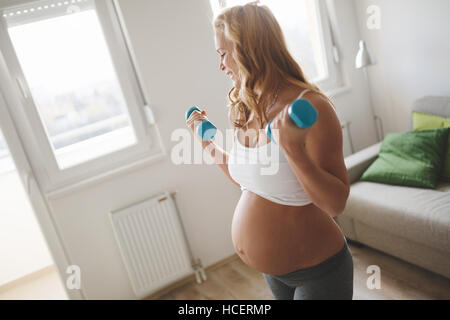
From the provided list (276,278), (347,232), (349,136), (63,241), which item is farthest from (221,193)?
(276,278)

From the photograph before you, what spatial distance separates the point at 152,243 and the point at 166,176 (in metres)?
0.43

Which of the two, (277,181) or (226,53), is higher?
(226,53)

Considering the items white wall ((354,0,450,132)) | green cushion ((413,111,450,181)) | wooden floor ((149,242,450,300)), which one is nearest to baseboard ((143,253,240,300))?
wooden floor ((149,242,450,300))

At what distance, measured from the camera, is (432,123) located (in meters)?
2.10

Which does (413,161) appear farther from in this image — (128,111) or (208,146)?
(128,111)

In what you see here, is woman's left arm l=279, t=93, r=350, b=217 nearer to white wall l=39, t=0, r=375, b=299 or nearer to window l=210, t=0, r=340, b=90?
white wall l=39, t=0, r=375, b=299

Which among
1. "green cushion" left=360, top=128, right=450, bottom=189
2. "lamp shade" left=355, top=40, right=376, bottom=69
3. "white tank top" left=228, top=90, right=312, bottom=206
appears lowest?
"green cushion" left=360, top=128, right=450, bottom=189

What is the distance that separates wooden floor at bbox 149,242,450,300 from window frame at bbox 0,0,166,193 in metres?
0.92

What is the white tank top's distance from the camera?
0.83m

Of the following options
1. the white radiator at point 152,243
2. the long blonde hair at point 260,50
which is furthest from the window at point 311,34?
the long blonde hair at point 260,50

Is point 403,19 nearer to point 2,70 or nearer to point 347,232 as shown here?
point 347,232

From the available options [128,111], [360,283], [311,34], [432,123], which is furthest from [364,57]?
[128,111]

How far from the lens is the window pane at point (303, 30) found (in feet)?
8.47

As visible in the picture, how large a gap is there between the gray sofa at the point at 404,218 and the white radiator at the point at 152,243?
1.07m
